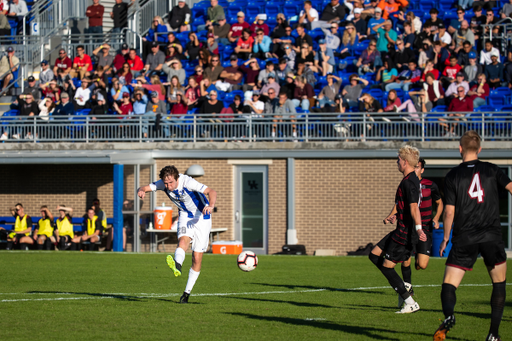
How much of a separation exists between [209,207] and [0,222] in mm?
14443

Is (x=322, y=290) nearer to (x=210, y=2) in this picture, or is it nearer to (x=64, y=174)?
(x=64, y=174)

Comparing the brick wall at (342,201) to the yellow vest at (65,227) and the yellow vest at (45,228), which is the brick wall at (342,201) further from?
the yellow vest at (45,228)

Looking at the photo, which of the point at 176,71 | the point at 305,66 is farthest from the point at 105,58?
the point at 305,66

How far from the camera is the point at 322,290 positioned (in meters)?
10.5

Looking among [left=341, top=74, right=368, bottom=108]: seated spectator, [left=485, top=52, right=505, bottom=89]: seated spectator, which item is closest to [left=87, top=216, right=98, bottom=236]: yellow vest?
[left=341, top=74, right=368, bottom=108]: seated spectator

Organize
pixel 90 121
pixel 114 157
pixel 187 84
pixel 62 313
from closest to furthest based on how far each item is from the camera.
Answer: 1. pixel 62 313
2. pixel 114 157
3. pixel 90 121
4. pixel 187 84

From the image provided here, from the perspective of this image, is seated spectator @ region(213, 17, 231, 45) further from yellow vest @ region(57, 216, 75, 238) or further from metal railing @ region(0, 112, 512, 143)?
yellow vest @ region(57, 216, 75, 238)

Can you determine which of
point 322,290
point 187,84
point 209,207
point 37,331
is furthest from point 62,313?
point 187,84

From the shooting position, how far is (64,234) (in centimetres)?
1975

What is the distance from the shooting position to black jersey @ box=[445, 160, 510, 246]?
20.0ft

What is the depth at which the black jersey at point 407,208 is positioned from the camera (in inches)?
308

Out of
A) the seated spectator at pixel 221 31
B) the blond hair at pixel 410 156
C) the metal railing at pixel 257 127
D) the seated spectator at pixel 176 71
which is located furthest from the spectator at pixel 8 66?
the blond hair at pixel 410 156

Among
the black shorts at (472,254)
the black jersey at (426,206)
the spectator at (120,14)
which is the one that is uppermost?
the spectator at (120,14)

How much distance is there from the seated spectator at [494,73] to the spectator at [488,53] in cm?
52
